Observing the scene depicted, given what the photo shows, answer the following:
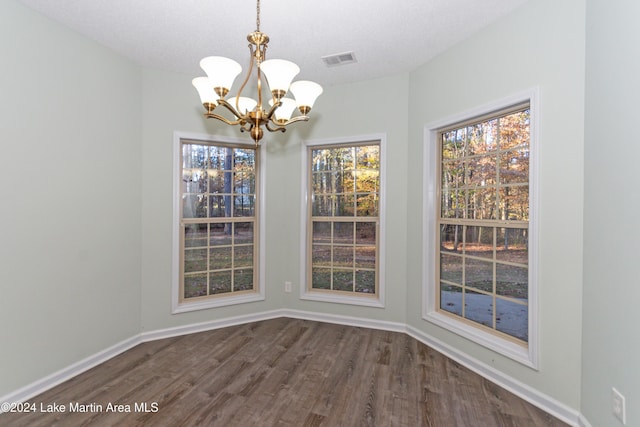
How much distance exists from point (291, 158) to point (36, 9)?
241 centimetres

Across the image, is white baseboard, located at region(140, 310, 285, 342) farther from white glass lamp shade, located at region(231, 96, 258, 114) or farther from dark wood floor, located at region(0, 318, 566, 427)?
white glass lamp shade, located at region(231, 96, 258, 114)

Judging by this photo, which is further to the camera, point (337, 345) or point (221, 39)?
point (337, 345)

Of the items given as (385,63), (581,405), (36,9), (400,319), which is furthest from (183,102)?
(581,405)

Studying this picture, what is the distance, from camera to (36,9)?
85.8 inches

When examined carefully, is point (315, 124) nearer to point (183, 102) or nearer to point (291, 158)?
point (291, 158)

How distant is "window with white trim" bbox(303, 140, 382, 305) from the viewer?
352 centimetres

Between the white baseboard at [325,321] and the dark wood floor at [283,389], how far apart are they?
2.5 inches

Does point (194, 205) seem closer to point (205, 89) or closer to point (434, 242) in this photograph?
point (205, 89)

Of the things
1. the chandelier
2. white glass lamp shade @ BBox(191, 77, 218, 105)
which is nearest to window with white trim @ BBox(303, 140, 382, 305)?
the chandelier

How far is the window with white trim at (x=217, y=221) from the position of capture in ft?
11.0

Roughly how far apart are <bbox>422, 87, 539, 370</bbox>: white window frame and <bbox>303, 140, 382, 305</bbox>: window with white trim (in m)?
0.57

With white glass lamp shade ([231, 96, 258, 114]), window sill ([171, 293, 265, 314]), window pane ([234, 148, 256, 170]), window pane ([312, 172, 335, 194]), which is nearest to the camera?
white glass lamp shade ([231, 96, 258, 114])

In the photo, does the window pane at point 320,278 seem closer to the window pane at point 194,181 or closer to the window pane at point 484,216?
the window pane at point 484,216

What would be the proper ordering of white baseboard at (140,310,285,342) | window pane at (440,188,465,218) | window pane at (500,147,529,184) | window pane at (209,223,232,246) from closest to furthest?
window pane at (500,147,529,184), window pane at (440,188,465,218), white baseboard at (140,310,285,342), window pane at (209,223,232,246)
